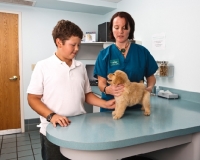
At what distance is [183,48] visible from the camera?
194cm

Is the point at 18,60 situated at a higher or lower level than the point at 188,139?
higher

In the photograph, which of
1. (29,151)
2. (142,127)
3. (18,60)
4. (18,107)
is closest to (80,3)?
(18,60)

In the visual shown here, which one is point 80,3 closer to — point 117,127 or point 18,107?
point 18,107

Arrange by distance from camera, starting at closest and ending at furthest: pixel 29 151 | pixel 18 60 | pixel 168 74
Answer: pixel 168 74 < pixel 29 151 < pixel 18 60

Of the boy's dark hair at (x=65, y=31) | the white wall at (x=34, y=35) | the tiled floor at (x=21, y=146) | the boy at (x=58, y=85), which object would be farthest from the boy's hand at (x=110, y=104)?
the white wall at (x=34, y=35)

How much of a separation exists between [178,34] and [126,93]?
1271mm

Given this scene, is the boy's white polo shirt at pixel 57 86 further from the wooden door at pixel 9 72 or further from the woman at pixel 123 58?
the wooden door at pixel 9 72

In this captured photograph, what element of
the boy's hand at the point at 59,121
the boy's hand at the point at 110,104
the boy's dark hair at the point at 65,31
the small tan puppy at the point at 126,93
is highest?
the boy's dark hair at the point at 65,31

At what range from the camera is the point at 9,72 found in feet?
10.4

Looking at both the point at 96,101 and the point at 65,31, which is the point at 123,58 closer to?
the point at 96,101

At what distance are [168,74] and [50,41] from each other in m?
2.18

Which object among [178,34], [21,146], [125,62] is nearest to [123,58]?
[125,62]

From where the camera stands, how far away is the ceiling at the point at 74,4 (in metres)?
2.91

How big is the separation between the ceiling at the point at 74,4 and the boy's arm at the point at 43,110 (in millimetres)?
2240
